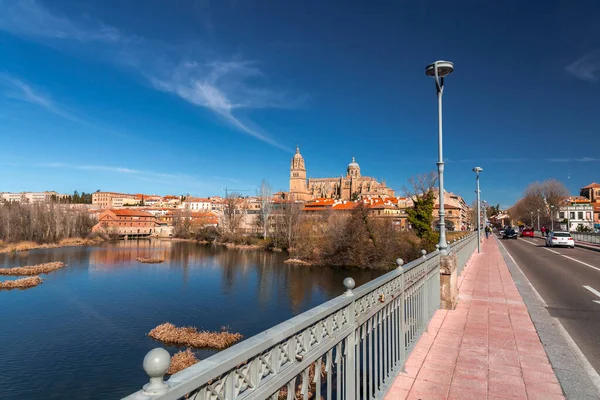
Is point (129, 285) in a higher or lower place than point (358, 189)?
lower

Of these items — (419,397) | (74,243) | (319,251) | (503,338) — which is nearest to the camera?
(419,397)

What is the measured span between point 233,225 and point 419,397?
200ft

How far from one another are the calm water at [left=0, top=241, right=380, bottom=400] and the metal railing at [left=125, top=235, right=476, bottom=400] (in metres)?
10.2

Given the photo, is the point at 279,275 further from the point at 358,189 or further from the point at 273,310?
the point at 358,189

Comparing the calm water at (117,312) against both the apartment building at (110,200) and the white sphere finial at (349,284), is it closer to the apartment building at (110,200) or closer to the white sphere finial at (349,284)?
the white sphere finial at (349,284)

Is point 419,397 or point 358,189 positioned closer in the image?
point 419,397

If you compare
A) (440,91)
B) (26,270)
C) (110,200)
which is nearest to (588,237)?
(440,91)

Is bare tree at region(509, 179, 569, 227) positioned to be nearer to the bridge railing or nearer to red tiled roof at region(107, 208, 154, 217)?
the bridge railing

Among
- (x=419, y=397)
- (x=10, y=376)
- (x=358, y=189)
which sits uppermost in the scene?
(x=358, y=189)

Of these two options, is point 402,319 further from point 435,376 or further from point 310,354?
point 310,354

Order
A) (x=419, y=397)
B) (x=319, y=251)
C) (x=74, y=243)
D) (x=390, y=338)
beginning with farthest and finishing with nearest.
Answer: (x=74, y=243)
(x=319, y=251)
(x=390, y=338)
(x=419, y=397)

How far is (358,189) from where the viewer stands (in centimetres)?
13738

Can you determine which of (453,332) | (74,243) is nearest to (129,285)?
(453,332)

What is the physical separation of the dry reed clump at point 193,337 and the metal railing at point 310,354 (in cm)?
1106
